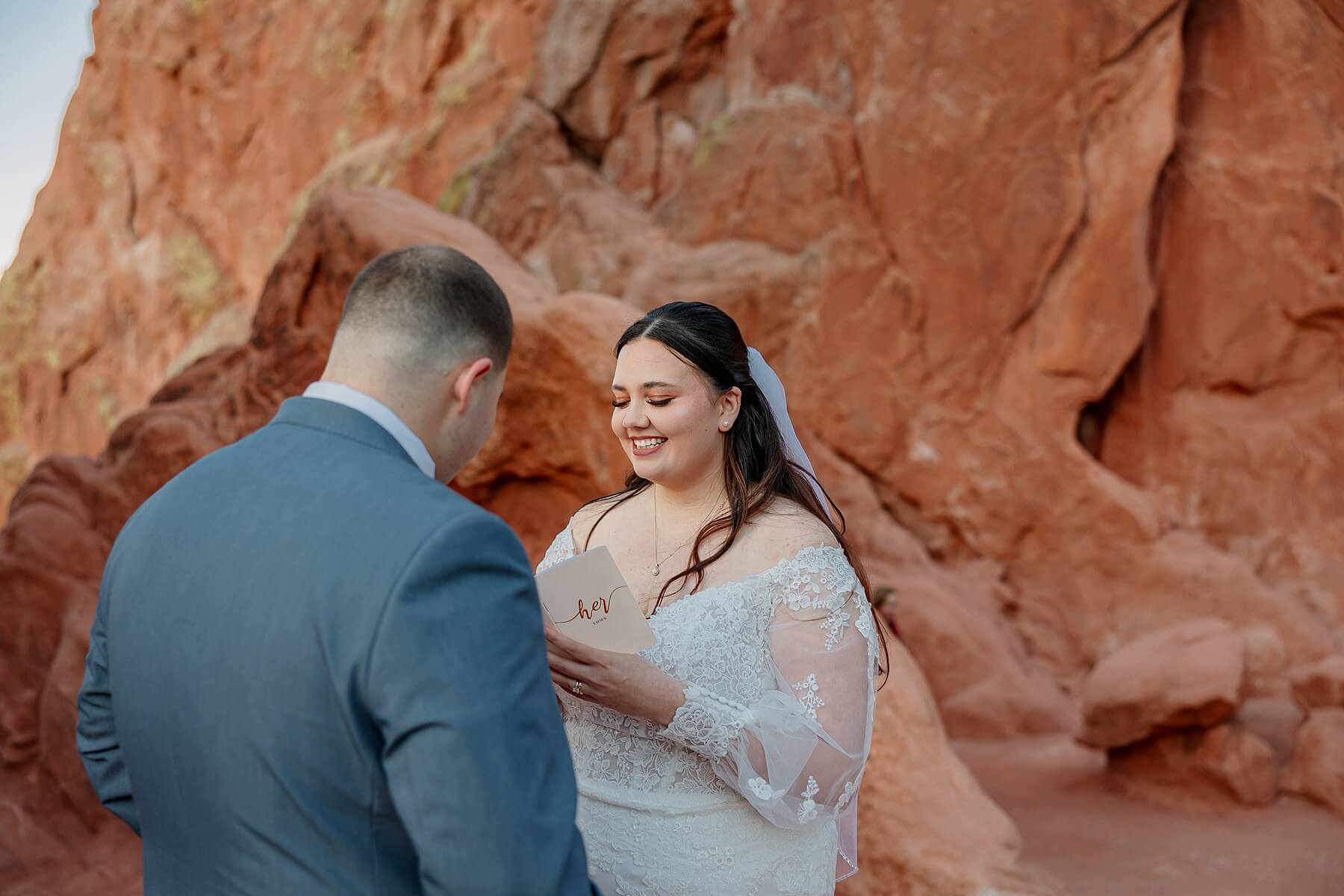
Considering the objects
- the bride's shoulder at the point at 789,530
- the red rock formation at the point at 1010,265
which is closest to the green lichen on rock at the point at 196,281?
the red rock formation at the point at 1010,265

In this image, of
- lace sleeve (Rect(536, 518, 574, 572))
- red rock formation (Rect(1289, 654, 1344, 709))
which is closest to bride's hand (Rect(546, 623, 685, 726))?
lace sleeve (Rect(536, 518, 574, 572))

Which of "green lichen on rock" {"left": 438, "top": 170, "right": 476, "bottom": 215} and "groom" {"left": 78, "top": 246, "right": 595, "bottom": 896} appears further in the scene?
"green lichen on rock" {"left": 438, "top": 170, "right": 476, "bottom": 215}

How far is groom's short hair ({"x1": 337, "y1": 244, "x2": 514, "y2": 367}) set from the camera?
149 centimetres

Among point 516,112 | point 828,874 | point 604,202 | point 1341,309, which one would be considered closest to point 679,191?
point 604,202

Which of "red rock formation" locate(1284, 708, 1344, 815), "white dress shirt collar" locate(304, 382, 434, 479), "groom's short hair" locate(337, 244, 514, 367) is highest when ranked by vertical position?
"groom's short hair" locate(337, 244, 514, 367)

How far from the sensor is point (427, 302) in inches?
58.8

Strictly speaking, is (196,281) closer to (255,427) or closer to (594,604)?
(255,427)

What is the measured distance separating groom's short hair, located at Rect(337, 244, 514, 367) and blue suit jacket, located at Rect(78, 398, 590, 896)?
0.46 ft

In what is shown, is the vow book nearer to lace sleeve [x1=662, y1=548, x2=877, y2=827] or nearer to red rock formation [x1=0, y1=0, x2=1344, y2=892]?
lace sleeve [x1=662, y1=548, x2=877, y2=827]

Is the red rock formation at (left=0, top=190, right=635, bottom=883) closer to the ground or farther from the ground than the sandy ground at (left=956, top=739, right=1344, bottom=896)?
farther from the ground

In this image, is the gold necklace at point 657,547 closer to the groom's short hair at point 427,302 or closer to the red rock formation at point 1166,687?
the groom's short hair at point 427,302

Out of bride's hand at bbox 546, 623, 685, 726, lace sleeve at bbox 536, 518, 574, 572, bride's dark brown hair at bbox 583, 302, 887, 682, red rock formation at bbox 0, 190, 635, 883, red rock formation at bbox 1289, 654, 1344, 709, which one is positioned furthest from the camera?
red rock formation at bbox 1289, 654, 1344, 709

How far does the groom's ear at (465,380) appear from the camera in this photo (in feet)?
4.97

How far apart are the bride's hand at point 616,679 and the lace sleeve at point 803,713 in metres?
0.04
